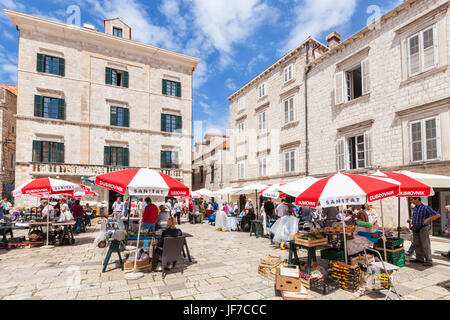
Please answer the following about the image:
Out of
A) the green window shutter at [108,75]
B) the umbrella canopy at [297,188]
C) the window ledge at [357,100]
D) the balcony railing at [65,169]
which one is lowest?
the umbrella canopy at [297,188]

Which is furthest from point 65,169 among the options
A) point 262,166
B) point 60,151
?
point 262,166

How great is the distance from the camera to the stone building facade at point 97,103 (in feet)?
60.6

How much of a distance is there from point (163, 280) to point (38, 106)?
1955 centimetres

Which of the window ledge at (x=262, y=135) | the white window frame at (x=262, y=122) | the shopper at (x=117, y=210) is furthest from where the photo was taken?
the white window frame at (x=262, y=122)

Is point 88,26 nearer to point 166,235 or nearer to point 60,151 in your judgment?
point 60,151

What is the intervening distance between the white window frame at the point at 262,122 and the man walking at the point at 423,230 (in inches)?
566

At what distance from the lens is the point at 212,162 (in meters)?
29.8

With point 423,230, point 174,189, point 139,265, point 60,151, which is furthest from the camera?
point 60,151

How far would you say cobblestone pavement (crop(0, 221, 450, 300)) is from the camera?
4.48 meters

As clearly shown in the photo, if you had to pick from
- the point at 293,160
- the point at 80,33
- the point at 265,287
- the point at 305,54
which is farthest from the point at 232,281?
the point at 80,33

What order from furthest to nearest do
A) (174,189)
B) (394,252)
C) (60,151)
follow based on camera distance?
1. (60,151)
2. (174,189)
3. (394,252)

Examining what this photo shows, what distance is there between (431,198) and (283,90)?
38.0 ft

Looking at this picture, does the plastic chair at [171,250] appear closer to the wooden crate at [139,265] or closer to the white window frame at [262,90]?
the wooden crate at [139,265]

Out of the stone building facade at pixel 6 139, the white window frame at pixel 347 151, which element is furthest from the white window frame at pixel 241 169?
the stone building facade at pixel 6 139
